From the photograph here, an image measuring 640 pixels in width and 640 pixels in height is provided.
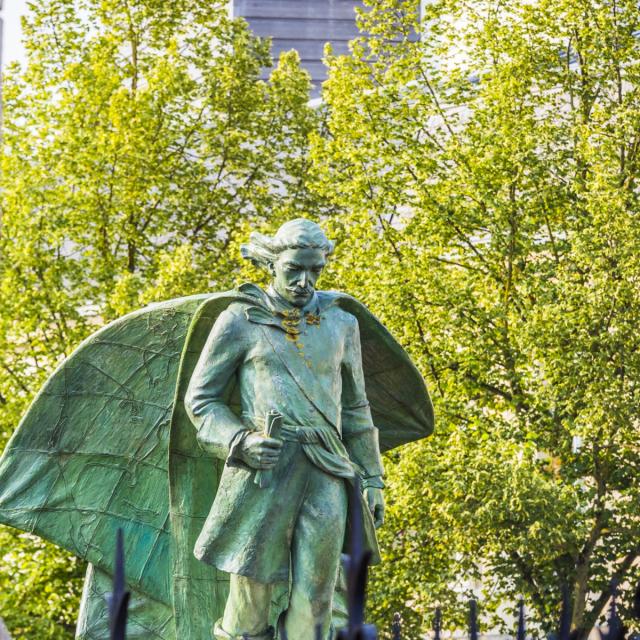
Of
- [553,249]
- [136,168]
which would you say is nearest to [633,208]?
[553,249]

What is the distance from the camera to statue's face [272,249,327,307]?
24.7 ft

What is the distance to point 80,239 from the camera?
Answer: 976 inches

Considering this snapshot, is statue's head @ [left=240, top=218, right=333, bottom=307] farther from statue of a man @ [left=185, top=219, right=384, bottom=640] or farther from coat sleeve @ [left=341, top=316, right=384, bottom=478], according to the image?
coat sleeve @ [left=341, top=316, right=384, bottom=478]

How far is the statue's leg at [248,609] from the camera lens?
750 centimetres

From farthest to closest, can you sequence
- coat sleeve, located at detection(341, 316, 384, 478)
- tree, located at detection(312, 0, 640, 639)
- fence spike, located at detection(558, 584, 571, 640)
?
tree, located at detection(312, 0, 640, 639) < coat sleeve, located at detection(341, 316, 384, 478) < fence spike, located at detection(558, 584, 571, 640)

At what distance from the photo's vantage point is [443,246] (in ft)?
71.4

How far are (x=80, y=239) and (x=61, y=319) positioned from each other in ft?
4.53

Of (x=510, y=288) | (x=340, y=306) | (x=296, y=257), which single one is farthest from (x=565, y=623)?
(x=510, y=288)

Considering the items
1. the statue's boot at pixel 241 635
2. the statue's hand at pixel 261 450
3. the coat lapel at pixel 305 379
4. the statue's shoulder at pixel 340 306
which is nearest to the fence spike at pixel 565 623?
the statue's hand at pixel 261 450

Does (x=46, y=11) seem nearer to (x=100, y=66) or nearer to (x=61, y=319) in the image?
(x=100, y=66)

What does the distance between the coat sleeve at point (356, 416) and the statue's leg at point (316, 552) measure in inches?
13.4

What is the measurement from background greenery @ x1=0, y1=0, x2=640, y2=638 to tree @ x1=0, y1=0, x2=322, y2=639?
5 centimetres

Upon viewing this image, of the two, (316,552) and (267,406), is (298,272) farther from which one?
(316,552)

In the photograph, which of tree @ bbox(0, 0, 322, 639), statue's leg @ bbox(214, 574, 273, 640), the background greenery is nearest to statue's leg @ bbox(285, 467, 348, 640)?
statue's leg @ bbox(214, 574, 273, 640)
